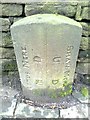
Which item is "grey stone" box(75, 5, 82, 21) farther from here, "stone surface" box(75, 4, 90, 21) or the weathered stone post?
the weathered stone post

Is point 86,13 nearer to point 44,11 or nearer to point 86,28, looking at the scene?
point 86,28

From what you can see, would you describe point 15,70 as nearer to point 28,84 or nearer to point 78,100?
point 28,84

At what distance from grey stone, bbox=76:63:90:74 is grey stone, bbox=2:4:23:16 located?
0.77 m

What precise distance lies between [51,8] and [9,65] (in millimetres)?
706

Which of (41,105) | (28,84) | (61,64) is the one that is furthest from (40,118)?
(61,64)

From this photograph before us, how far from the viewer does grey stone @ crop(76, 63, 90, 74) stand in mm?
2729

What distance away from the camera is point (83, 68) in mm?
2742

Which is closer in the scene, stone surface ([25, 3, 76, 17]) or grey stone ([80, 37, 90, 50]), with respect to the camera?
stone surface ([25, 3, 76, 17])

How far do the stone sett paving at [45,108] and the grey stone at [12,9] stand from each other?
74 centimetres

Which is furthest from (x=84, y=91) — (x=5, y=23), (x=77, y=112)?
(x=5, y=23)

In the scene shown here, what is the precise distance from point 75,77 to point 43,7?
2.54 ft

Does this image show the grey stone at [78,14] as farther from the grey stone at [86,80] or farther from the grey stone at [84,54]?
the grey stone at [86,80]

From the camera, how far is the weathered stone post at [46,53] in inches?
86.6

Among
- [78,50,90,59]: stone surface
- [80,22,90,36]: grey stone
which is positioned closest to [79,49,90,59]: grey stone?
[78,50,90,59]: stone surface
